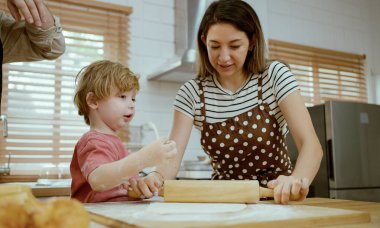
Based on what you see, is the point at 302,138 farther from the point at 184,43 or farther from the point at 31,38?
the point at 184,43

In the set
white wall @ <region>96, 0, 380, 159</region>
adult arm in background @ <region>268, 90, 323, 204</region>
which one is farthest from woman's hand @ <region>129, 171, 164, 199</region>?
white wall @ <region>96, 0, 380, 159</region>

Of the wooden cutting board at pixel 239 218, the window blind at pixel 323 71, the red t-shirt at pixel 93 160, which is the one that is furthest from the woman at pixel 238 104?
the window blind at pixel 323 71

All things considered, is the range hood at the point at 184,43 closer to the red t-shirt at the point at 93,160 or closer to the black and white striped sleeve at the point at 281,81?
the black and white striped sleeve at the point at 281,81

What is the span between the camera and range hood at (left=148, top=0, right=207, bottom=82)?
8.49ft

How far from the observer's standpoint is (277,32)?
375 centimetres

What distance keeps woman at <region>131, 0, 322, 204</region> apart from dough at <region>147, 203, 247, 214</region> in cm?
39

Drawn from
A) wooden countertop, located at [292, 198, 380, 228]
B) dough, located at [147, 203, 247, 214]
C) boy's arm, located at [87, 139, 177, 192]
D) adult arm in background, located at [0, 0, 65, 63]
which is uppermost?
adult arm in background, located at [0, 0, 65, 63]

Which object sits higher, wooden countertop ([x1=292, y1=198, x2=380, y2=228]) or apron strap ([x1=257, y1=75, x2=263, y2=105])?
apron strap ([x1=257, y1=75, x2=263, y2=105])

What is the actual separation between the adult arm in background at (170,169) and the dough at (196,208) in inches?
6.7

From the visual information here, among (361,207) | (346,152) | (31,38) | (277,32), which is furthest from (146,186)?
(277,32)

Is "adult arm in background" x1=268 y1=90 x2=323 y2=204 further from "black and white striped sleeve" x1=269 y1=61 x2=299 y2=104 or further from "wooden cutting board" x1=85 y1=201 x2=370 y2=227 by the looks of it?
"wooden cutting board" x1=85 y1=201 x2=370 y2=227

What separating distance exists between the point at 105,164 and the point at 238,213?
0.33 metres

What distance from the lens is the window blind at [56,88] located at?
2.59m

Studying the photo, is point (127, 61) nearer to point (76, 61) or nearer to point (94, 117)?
point (76, 61)
